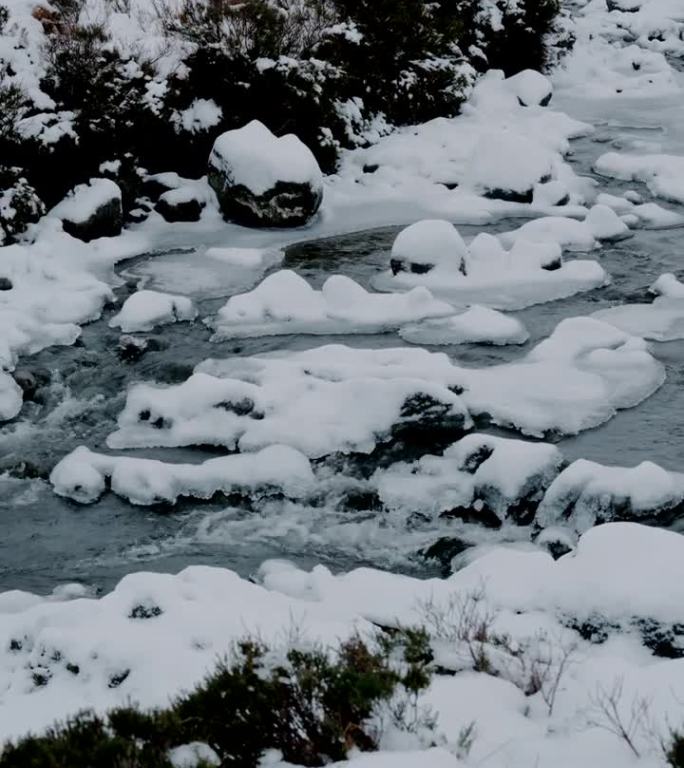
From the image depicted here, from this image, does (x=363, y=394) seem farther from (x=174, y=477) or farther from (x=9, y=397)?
(x=9, y=397)

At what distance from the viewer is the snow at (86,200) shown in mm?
12414

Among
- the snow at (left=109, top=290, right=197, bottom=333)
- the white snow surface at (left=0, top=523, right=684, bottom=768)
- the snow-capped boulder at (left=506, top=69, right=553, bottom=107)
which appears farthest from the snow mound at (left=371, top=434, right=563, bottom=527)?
the snow-capped boulder at (left=506, top=69, right=553, bottom=107)

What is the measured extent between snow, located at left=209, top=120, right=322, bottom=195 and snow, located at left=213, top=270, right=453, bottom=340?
8.21 ft

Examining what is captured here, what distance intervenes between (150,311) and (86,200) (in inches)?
121

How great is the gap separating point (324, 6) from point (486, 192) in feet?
15.0

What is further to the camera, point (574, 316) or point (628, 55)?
point (628, 55)

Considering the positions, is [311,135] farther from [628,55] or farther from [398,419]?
[628,55]

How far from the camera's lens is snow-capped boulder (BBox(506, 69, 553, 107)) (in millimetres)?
19578

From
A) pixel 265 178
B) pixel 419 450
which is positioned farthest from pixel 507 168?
pixel 419 450

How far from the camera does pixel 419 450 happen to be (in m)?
7.73

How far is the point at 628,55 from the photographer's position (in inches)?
939

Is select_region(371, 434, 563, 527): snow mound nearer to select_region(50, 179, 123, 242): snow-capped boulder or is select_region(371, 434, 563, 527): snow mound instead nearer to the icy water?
the icy water

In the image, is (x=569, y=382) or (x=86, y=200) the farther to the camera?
(x=86, y=200)

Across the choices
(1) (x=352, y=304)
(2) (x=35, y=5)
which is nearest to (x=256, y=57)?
(2) (x=35, y=5)
